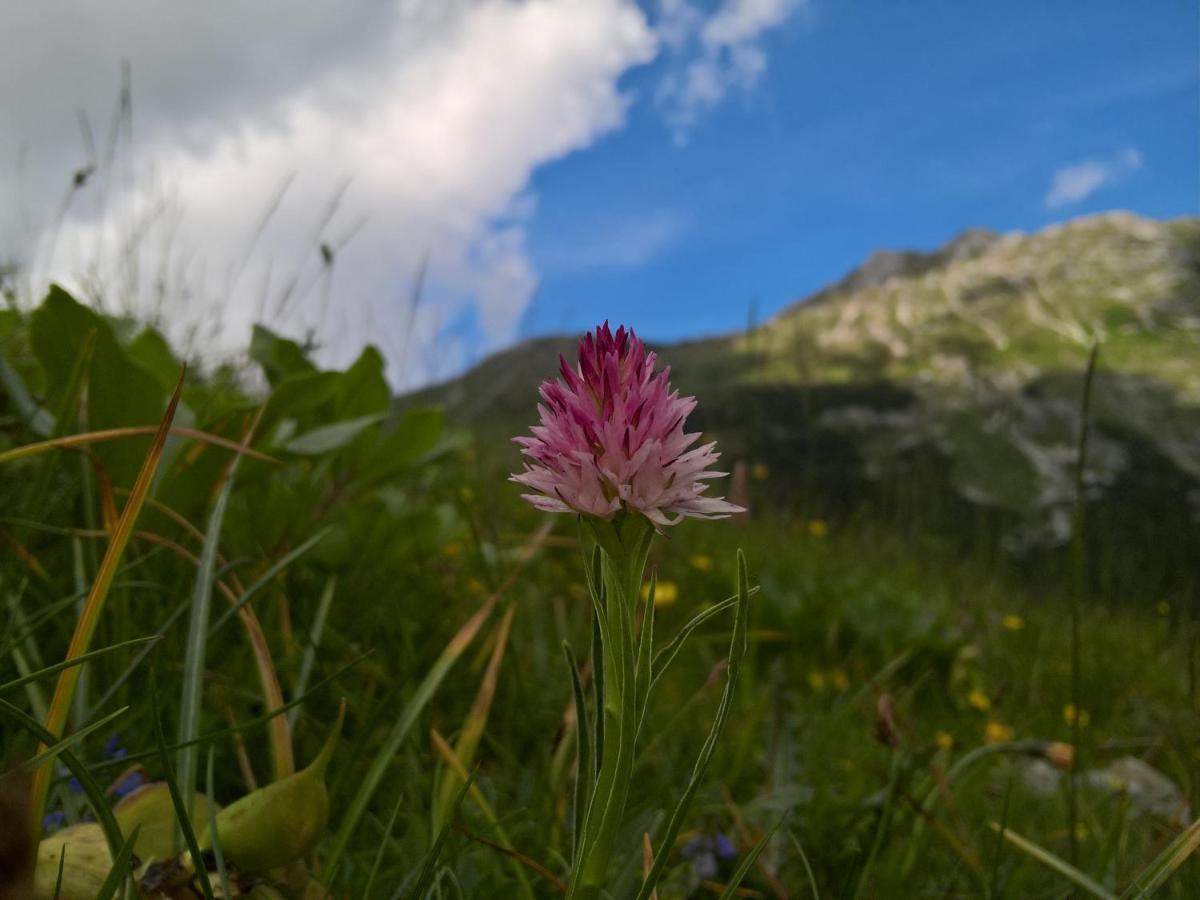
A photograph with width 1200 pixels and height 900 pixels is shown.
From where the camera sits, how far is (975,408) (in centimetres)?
821

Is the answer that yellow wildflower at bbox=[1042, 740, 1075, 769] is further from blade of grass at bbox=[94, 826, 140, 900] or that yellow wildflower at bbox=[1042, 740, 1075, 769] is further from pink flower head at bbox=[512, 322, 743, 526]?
blade of grass at bbox=[94, 826, 140, 900]

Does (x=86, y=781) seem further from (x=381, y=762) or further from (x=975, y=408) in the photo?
(x=975, y=408)

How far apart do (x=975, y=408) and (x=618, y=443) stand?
8432 millimetres

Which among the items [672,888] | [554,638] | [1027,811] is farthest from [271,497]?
[1027,811]

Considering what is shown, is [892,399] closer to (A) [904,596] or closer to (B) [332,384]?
(A) [904,596]

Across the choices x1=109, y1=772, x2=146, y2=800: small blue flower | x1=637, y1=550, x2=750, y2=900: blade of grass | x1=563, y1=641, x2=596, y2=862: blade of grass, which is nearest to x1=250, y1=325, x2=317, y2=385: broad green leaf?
x1=109, y1=772, x2=146, y2=800: small blue flower

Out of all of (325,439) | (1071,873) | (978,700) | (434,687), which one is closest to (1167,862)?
(1071,873)

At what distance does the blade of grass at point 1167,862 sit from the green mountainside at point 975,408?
14.4 feet

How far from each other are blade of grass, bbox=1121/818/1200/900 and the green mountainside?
4397 millimetres

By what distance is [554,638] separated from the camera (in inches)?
97.6

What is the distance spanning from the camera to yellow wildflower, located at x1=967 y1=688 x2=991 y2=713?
3.13 m

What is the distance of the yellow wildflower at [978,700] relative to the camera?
123 inches

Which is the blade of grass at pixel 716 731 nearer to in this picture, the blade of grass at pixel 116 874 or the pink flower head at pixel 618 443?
the pink flower head at pixel 618 443

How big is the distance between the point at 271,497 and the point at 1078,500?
1.51m
